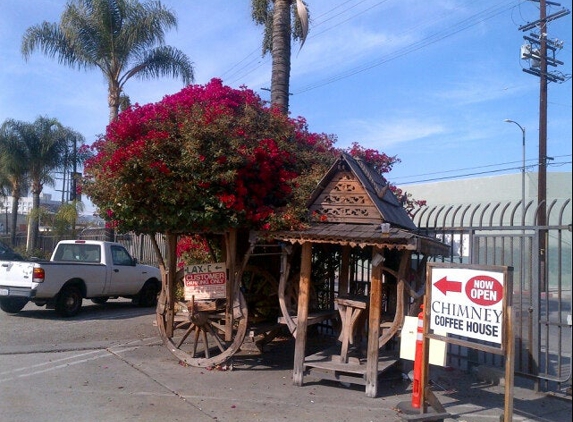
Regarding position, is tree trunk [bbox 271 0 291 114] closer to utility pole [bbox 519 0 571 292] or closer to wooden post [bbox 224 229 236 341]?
wooden post [bbox 224 229 236 341]

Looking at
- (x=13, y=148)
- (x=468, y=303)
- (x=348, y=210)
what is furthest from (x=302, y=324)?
(x=13, y=148)

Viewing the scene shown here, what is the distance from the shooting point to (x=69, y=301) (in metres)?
14.4

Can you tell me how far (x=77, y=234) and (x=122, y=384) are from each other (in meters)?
21.0

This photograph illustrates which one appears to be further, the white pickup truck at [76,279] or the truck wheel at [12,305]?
the truck wheel at [12,305]

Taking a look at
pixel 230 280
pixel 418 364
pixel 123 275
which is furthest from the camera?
pixel 123 275

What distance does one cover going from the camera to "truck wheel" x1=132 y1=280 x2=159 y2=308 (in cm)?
1662

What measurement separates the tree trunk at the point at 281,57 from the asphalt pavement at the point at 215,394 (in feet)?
19.7

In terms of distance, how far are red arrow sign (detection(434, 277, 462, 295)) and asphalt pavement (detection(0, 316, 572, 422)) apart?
143 cm

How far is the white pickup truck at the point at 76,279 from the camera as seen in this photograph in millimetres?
13609

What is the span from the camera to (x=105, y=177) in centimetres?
825

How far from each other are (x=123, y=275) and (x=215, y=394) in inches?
347

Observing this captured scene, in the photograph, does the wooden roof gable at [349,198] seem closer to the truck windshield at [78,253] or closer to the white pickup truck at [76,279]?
the white pickup truck at [76,279]

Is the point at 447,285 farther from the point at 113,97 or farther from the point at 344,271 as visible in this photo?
the point at 113,97

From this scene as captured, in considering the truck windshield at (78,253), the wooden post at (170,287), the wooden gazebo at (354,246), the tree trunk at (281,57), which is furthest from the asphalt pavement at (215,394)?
the tree trunk at (281,57)
